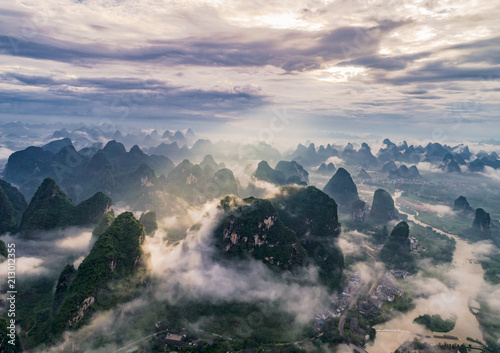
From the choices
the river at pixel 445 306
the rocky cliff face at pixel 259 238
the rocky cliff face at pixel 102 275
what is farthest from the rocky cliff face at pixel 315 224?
the rocky cliff face at pixel 102 275

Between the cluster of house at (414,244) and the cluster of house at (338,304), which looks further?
the cluster of house at (414,244)

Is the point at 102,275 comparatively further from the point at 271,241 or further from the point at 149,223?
the point at 271,241

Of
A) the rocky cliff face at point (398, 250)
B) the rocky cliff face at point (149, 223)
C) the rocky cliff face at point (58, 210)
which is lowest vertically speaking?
the rocky cliff face at point (398, 250)

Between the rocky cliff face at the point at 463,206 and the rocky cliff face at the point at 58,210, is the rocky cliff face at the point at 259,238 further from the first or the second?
the rocky cliff face at the point at 463,206

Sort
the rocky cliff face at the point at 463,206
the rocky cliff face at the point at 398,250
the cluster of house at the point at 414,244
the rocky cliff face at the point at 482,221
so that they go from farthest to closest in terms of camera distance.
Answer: the rocky cliff face at the point at 463,206, the rocky cliff face at the point at 482,221, the cluster of house at the point at 414,244, the rocky cliff face at the point at 398,250

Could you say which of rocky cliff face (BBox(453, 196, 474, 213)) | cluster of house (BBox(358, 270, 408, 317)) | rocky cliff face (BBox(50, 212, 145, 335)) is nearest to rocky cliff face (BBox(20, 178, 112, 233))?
rocky cliff face (BBox(50, 212, 145, 335))

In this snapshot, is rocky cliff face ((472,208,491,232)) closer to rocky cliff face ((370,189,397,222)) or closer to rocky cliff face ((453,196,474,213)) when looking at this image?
rocky cliff face ((453,196,474,213))

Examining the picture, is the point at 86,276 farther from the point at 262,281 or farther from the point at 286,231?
the point at 286,231

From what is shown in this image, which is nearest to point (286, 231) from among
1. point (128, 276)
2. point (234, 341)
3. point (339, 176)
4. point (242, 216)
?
point (242, 216)

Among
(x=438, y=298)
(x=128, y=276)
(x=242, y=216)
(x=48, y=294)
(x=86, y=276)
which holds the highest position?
(x=242, y=216)
